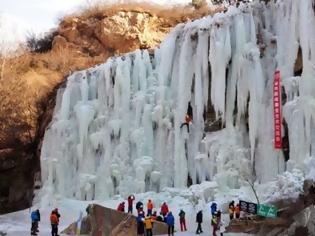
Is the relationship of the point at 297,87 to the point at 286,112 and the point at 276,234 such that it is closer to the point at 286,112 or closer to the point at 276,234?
the point at 286,112

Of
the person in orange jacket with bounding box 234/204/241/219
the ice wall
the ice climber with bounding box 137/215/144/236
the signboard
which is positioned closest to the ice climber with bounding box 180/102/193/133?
the ice wall

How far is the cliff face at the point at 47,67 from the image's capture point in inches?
1167

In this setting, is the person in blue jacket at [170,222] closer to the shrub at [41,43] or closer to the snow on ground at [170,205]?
the snow on ground at [170,205]

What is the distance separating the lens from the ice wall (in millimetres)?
21766

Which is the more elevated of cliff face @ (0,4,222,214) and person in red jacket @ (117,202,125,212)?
cliff face @ (0,4,222,214)

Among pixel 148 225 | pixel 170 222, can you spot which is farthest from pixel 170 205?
pixel 148 225

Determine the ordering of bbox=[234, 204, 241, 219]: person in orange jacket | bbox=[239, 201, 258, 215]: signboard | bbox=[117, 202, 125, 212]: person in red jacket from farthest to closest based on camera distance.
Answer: bbox=[117, 202, 125, 212]: person in red jacket < bbox=[234, 204, 241, 219]: person in orange jacket < bbox=[239, 201, 258, 215]: signboard

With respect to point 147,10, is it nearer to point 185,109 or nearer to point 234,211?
point 185,109

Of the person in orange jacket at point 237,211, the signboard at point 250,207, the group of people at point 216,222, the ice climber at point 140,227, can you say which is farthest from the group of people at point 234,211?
the ice climber at point 140,227

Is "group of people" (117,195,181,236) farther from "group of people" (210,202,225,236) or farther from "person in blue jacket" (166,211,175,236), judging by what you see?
"group of people" (210,202,225,236)

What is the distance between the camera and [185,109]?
24.5m

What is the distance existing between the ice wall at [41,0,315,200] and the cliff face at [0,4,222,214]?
2.60 meters

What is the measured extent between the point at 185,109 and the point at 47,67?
580 inches

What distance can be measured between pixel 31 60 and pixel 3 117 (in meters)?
6.88
